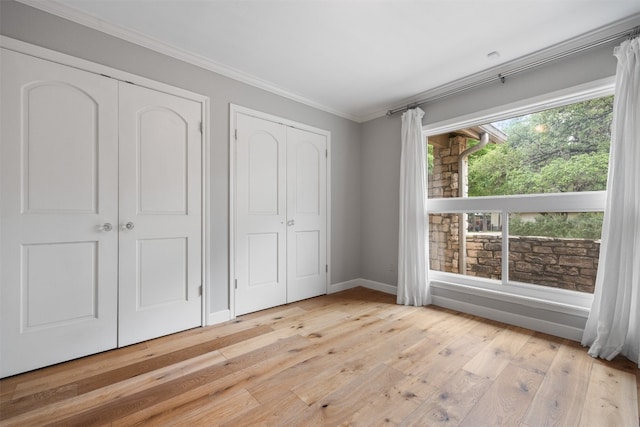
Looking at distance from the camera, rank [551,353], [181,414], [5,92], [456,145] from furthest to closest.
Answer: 1. [456,145]
2. [551,353]
3. [5,92]
4. [181,414]

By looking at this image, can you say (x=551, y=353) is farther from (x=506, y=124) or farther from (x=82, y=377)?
(x=82, y=377)

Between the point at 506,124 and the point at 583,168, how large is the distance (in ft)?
2.50

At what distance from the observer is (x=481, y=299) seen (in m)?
2.84

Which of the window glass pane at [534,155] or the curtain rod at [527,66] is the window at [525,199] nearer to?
the window glass pane at [534,155]

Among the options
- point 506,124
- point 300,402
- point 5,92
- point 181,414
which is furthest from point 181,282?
point 506,124

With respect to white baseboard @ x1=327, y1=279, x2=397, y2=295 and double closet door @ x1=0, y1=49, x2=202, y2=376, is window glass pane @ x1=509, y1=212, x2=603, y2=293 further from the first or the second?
double closet door @ x1=0, y1=49, x2=202, y2=376

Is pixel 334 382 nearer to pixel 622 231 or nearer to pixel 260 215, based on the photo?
pixel 260 215

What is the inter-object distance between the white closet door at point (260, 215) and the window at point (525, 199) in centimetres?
183

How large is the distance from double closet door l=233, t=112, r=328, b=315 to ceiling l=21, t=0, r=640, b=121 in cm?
68

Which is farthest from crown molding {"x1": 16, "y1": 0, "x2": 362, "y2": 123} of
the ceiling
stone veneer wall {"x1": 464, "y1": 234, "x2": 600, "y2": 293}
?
stone veneer wall {"x1": 464, "y1": 234, "x2": 600, "y2": 293}

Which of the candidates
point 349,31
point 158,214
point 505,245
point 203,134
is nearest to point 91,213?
point 158,214

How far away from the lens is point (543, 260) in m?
2.54

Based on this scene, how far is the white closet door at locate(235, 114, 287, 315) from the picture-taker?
2814mm

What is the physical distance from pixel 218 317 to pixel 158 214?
112cm
